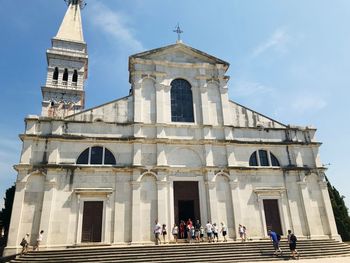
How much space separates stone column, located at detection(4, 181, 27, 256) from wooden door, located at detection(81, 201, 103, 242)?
3.45m

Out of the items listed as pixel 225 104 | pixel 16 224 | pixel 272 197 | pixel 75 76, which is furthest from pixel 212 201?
pixel 75 76

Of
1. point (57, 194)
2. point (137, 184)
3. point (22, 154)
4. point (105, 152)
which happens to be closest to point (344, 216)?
point (137, 184)

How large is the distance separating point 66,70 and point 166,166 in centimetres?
3174

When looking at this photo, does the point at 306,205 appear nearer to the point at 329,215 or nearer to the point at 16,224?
the point at 329,215

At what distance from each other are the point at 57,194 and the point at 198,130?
10.7 metres

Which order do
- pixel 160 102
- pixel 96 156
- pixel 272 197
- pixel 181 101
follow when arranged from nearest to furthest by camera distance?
pixel 96 156
pixel 272 197
pixel 160 102
pixel 181 101

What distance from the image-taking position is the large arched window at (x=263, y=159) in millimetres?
21547

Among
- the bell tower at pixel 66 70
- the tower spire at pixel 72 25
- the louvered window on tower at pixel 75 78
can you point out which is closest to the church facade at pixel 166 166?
the bell tower at pixel 66 70

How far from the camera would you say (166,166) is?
19594 mm

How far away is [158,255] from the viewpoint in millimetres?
15055

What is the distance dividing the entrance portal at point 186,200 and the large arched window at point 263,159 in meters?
5.01

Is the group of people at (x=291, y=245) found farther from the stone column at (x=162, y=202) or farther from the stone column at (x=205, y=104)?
the stone column at (x=205, y=104)

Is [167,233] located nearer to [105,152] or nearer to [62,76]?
[105,152]

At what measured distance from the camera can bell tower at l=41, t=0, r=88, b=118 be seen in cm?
4138
